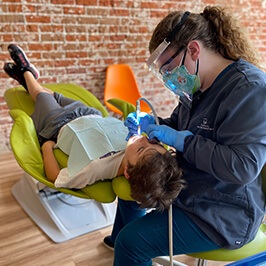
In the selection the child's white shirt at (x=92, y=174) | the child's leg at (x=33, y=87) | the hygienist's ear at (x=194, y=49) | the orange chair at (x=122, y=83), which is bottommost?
the orange chair at (x=122, y=83)

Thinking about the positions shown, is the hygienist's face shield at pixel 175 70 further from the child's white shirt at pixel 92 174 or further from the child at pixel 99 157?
→ the child's white shirt at pixel 92 174

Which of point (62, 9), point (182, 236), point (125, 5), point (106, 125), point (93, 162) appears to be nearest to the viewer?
point (182, 236)

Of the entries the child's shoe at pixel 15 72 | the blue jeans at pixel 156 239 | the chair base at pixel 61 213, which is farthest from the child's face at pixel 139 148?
the child's shoe at pixel 15 72

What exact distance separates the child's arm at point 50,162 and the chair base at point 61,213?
34 cm

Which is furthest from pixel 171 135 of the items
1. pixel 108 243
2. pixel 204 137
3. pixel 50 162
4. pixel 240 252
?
pixel 108 243

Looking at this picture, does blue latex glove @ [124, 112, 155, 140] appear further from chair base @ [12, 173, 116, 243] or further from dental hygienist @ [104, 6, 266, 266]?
chair base @ [12, 173, 116, 243]

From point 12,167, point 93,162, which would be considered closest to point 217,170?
point 93,162

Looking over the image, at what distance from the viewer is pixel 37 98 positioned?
2049 millimetres

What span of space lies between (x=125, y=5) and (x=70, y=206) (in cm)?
208

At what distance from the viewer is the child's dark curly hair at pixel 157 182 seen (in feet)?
3.46

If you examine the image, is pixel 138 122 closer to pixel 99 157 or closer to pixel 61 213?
pixel 99 157

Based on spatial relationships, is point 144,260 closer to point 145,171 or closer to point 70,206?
point 145,171

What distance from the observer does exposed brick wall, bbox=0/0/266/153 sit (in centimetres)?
→ 270

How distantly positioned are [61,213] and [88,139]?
1.95ft
